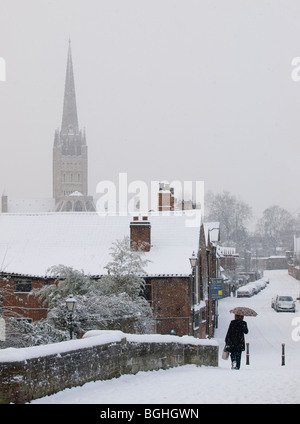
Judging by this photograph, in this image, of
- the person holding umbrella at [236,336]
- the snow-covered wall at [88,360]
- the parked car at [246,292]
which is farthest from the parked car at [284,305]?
the person holding umbrella at [236,336]

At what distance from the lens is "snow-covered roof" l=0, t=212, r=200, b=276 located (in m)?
32.4

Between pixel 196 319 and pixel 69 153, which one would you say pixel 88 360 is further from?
pixel 69 153

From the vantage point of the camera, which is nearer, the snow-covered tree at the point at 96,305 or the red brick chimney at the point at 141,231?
the snow-covered tree at the point at 96,305

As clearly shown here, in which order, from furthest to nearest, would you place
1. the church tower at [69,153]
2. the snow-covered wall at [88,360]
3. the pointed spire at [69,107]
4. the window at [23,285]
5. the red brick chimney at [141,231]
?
1. the church tower at [69,153]
2. the pointed spire at [69,107]
3. the red brick chimney at [141,231]
4. the window at [23,285]
5. the snow-covered wall at [88,360]

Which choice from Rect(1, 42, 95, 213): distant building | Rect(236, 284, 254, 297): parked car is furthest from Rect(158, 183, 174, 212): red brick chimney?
Rect(1, 42, 95, 213): distant building

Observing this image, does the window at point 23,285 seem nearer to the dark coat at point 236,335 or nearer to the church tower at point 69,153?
the dark coat at point 236,335

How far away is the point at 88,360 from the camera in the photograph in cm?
1355

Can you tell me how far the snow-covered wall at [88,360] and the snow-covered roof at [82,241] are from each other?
12.9 meters

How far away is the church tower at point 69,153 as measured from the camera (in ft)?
595

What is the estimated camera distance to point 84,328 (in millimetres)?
22500

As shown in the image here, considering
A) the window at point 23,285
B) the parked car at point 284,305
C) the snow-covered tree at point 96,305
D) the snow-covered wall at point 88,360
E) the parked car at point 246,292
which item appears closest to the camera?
the snow-covered wall at point 88,360

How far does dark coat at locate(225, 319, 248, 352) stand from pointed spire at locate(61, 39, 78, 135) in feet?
546

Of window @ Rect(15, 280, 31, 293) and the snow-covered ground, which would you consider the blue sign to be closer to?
window @ Rect(15, 280, 31, 293)
